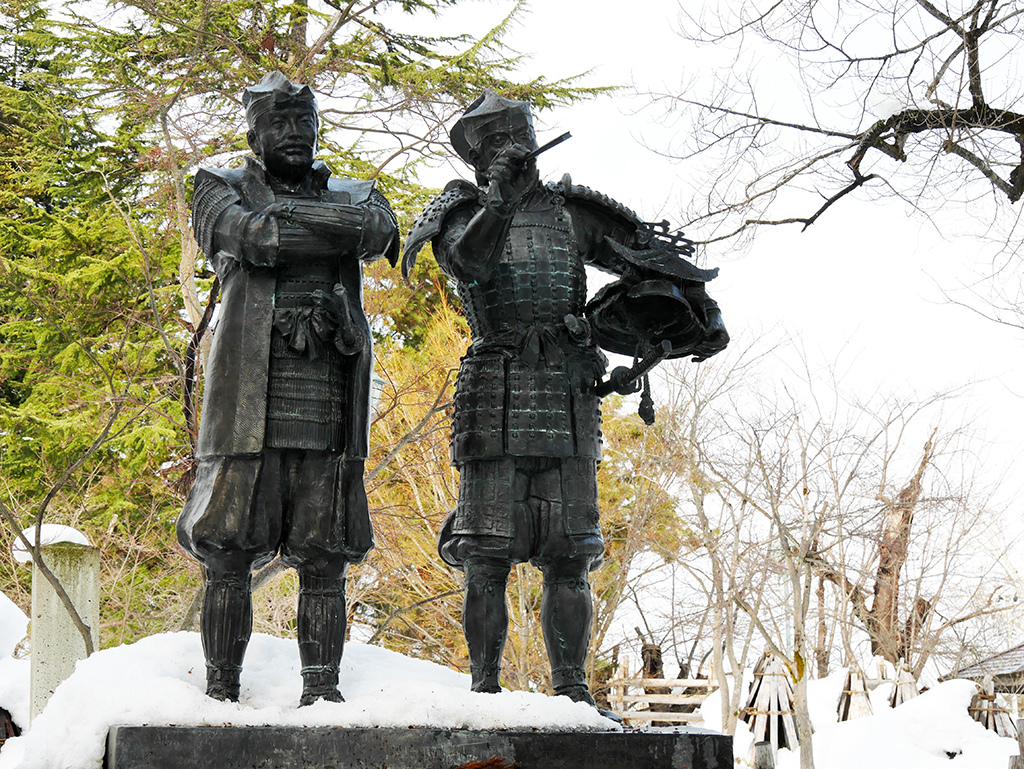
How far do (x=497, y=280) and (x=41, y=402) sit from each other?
15409 mm

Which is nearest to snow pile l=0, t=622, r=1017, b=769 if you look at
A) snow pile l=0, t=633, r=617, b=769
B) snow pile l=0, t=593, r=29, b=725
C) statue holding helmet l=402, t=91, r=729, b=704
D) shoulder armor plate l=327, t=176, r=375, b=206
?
snow pile l=0, t=633, r=617, b=769

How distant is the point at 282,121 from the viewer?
412cm

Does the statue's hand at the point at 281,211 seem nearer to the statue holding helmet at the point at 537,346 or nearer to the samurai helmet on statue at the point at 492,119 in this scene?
the statue holding helmet at the point at 537,346

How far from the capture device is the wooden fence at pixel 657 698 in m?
17.2

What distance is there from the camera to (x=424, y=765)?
3.57 meters

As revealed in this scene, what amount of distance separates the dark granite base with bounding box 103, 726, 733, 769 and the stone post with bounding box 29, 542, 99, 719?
4928 mm

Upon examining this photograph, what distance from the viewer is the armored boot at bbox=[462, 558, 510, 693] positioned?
412cm

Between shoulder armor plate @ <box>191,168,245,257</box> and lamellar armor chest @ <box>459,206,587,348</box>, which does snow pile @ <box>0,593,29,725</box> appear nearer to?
shoulder armor plate @ <box>191,168,245,257</box>

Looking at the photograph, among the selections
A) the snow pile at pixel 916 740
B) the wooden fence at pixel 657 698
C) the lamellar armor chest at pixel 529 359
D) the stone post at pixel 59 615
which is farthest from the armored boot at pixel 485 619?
the snow pile at pixel 916 740

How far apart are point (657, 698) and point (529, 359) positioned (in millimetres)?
14151

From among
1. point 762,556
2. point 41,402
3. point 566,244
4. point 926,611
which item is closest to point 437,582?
point 762,556

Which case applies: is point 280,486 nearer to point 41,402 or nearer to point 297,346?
point 297,346

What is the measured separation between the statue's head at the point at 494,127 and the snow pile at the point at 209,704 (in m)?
2.12

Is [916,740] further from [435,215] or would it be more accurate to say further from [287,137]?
[287,137]
